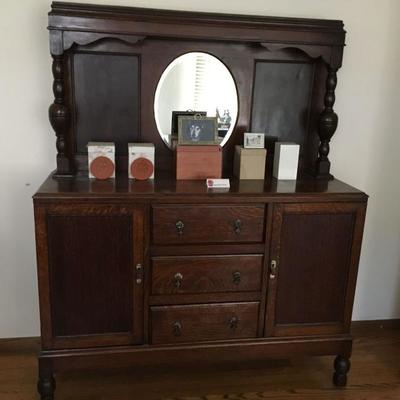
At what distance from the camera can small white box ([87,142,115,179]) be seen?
1883mm

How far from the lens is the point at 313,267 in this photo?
6.30ft

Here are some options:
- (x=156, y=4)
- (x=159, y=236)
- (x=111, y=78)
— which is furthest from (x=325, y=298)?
(x=156, y=4)

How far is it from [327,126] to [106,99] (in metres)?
1.00

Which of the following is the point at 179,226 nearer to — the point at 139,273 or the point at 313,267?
the point at 139,273

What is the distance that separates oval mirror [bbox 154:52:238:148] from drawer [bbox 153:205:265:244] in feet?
1.33

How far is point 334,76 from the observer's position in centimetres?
→ 204

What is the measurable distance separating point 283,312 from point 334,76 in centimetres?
107

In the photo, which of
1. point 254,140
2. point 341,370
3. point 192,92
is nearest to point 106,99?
point 192,92

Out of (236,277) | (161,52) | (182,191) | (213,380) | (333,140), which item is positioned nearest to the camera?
(182,191)

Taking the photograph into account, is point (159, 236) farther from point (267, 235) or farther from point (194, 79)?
point (194, 79)

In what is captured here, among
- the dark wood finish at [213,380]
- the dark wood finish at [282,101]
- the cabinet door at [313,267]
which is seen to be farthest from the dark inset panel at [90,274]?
the dark wood finish at [282,101]

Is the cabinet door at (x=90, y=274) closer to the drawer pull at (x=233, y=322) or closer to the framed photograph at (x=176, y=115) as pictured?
the drawer pull at (x=233, y=322)

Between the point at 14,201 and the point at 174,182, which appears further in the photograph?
the point at 14,201

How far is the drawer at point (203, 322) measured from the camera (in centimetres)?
185
